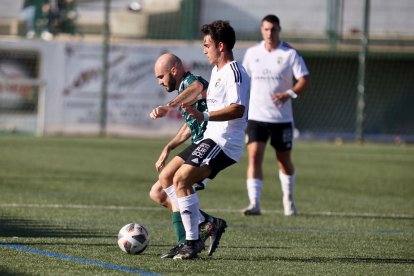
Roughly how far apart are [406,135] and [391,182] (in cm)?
1329

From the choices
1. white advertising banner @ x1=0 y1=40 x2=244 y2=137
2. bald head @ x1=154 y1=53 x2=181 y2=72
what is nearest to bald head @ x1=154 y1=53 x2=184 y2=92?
bald head @ x1=154 y1=53 x2=181 y2=72

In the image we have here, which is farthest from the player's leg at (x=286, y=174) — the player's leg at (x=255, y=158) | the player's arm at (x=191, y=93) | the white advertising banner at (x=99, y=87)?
the white advertising banner at (x=99, y=87)

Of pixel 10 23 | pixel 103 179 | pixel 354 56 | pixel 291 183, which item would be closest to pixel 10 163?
pixel 103 179

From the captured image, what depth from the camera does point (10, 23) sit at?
96.9 feet

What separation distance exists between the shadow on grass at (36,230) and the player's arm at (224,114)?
6.78ft

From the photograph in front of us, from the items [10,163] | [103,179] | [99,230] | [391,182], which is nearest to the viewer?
[99,230]

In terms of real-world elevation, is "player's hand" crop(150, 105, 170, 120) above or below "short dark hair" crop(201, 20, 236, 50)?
below

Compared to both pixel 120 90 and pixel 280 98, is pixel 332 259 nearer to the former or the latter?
pixel 280 98

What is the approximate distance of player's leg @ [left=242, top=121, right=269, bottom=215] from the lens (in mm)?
11914

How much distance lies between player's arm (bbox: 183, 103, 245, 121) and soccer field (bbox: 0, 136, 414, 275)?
3.62ft

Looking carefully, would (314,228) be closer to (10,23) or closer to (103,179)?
(103,179)

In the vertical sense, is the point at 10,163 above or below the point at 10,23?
below

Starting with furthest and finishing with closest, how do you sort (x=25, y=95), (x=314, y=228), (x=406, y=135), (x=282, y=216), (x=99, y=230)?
(x=406, y=135) → (x=25, y=95) → (x=282, y=216) → (x=314, y=228) → (x=99, y=230)

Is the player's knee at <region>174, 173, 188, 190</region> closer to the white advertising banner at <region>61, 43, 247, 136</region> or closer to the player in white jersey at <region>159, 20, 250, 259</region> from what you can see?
the player in white jersey at <region>159, 20, 250, 259</region>
